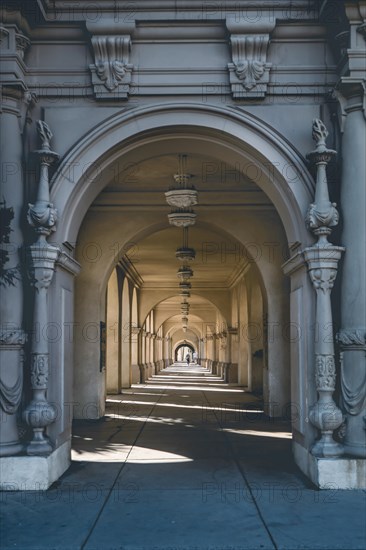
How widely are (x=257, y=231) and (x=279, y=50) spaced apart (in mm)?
6412

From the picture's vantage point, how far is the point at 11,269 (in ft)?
25.4

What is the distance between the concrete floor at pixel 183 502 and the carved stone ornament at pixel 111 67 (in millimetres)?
4552

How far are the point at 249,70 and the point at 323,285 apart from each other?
2.72 m

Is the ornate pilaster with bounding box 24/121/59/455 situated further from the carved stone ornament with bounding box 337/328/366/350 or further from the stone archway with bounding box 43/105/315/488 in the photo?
the carved stone ornament with bounding box 337/328/366/350

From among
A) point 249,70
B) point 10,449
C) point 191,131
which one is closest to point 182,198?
point 191,131

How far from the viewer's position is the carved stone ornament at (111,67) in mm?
8250

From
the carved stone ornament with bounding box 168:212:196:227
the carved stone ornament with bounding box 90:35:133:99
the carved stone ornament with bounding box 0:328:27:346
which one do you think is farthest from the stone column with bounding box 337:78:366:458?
the carved stone ornament with bounding box 168:212:196:227

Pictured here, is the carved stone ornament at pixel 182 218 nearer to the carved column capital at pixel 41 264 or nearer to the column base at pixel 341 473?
the carved column capital at pixel 41 264

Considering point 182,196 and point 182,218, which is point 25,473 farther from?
point 182,218

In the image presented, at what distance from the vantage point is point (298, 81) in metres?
8.41

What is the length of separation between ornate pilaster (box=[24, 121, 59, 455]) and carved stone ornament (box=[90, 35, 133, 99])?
2.90ft

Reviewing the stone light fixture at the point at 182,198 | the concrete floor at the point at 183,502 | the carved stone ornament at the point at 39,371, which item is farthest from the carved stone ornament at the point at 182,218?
the carved stone ornament at the point at 39,371

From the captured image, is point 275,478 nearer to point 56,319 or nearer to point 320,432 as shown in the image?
point 320,432

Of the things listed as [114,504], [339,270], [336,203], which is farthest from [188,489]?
[336,203]
